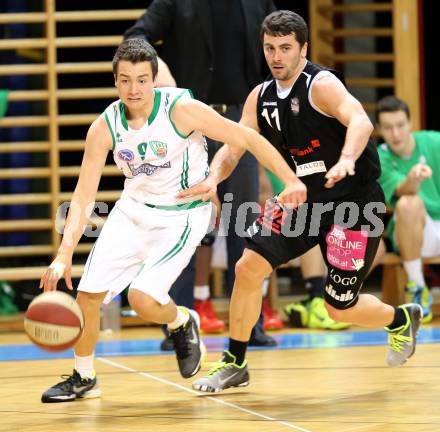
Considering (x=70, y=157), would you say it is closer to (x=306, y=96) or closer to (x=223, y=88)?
(x=223, y=88)

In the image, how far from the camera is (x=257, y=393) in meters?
4.49

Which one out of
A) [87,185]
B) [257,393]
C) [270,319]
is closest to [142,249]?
[87,185]

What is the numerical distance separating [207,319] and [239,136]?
2.62 metres

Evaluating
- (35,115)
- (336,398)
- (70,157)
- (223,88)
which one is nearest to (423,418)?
(336,398)

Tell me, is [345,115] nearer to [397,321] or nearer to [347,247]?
[347,247]

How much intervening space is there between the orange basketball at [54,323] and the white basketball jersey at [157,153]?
74 cm

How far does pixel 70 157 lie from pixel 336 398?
5.44 m

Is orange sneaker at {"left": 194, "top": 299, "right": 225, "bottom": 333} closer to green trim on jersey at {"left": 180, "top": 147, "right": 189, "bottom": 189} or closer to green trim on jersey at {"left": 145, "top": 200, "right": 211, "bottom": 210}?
green trim on jersey at {"left": 145, "top": 200, "right": 211, "bottom": 210}

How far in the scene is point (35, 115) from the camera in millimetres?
8039

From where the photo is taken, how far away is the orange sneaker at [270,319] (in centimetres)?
671

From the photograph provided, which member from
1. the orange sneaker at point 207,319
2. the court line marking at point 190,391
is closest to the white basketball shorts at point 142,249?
the court line marking at point 190,391

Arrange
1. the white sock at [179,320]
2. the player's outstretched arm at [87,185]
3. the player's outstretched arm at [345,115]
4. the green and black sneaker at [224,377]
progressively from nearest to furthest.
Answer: the player's outstretched arm at [345,115]
the player's outstretched arm at [87,185]
the green and black sneaker at [224,377]
the white sock at [179,320]

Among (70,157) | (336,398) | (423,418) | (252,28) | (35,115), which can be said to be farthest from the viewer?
(70,157)

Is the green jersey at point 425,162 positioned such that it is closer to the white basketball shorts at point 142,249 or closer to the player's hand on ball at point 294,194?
the white basketball shorts at point 142,249
